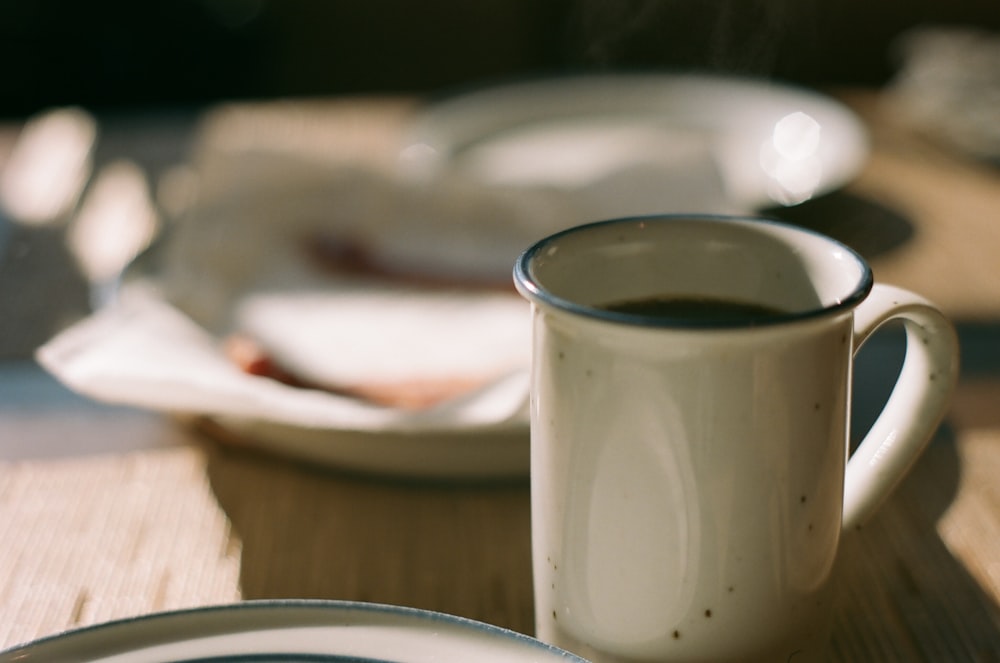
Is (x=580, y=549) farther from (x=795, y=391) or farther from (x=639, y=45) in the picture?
(x=639, y=45)

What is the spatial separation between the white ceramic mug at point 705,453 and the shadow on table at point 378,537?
69mm

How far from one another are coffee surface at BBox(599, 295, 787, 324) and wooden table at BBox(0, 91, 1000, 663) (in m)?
0.08

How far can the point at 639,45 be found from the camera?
6.81ft

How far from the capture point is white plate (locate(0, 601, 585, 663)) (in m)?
0.29

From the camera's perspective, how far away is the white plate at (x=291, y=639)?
11.6 inches

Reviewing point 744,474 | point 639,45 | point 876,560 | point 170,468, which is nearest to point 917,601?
point 876,560

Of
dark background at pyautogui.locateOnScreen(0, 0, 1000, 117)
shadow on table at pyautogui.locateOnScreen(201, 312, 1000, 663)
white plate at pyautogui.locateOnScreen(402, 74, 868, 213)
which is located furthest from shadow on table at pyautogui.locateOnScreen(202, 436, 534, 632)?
dark background at pyautogui.locateOnScreen(0, 0, 1000, 117)

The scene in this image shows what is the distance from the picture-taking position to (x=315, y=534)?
0.44 m

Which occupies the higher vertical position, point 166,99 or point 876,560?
point 876,560

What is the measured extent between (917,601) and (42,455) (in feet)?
1.28

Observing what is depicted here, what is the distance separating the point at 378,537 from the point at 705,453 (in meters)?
0.19

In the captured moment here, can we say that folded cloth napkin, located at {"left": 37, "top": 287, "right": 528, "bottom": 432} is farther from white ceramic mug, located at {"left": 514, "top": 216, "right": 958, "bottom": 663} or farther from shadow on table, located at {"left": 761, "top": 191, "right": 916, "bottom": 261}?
shadow on table, located at {"left": 761, "top": 191, "right": 916, "bottom": 261}

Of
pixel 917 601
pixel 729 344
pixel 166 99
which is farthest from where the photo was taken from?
pixel 166 99

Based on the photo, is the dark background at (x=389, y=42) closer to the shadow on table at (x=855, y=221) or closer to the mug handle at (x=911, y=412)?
the shadow on table at (x=855, y=221)
